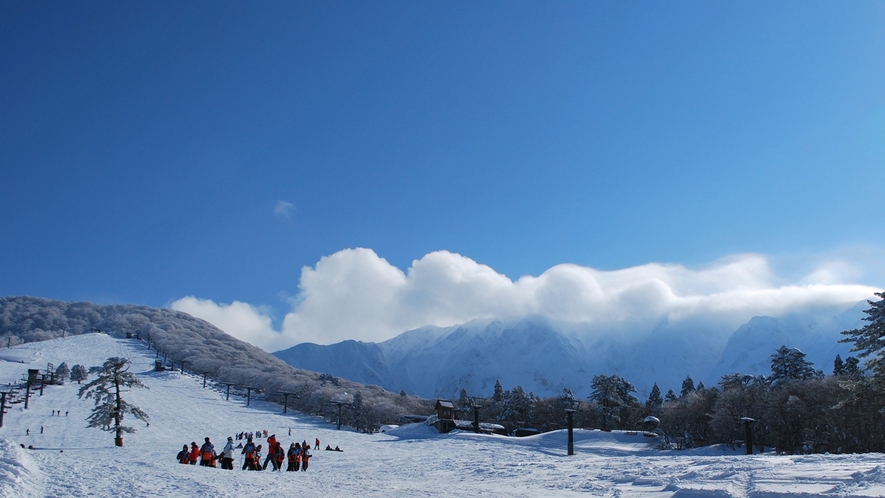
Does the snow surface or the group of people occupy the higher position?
the snow surface

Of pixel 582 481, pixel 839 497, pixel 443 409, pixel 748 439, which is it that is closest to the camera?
pixel 839 497

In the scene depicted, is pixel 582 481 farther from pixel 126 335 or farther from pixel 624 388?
pixel 126 335

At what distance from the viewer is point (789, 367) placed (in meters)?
60.8

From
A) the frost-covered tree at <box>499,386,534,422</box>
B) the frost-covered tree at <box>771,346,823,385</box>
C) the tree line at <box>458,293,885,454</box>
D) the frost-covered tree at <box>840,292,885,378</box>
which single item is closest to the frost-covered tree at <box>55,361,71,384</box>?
the frost-covered tree at <box>499,386,534,422</box>

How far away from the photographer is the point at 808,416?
45.6 metres

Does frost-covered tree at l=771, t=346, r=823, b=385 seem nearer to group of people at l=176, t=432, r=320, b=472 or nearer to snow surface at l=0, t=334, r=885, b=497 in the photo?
snow surface at l=0, t=334, r=885, b=497

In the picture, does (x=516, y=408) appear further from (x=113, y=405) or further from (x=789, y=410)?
(x=113, y=405)

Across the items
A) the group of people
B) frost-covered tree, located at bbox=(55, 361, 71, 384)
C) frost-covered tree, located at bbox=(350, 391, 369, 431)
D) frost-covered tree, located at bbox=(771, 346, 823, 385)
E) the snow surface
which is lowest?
frost-covered tree, located at bbox=(350, 391, 369, 431)

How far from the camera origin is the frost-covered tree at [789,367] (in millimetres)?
60312

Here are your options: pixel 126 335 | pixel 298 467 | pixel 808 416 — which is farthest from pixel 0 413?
pixel 126 335

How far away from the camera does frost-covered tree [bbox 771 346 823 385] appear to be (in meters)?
60.3

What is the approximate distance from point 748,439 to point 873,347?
12661 millimetres

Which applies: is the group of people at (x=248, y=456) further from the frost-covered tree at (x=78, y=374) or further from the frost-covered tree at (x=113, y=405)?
the frost-covered tree at (x=78, y=374)

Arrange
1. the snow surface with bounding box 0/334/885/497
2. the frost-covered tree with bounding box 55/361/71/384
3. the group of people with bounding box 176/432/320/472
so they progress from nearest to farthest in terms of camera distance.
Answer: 1. the snow surface with bounding box 0/334/885/497
2. the group of people with bounding box 176/432/320/472
3. the frost-covered tree with bounding box 55/361/71/384
